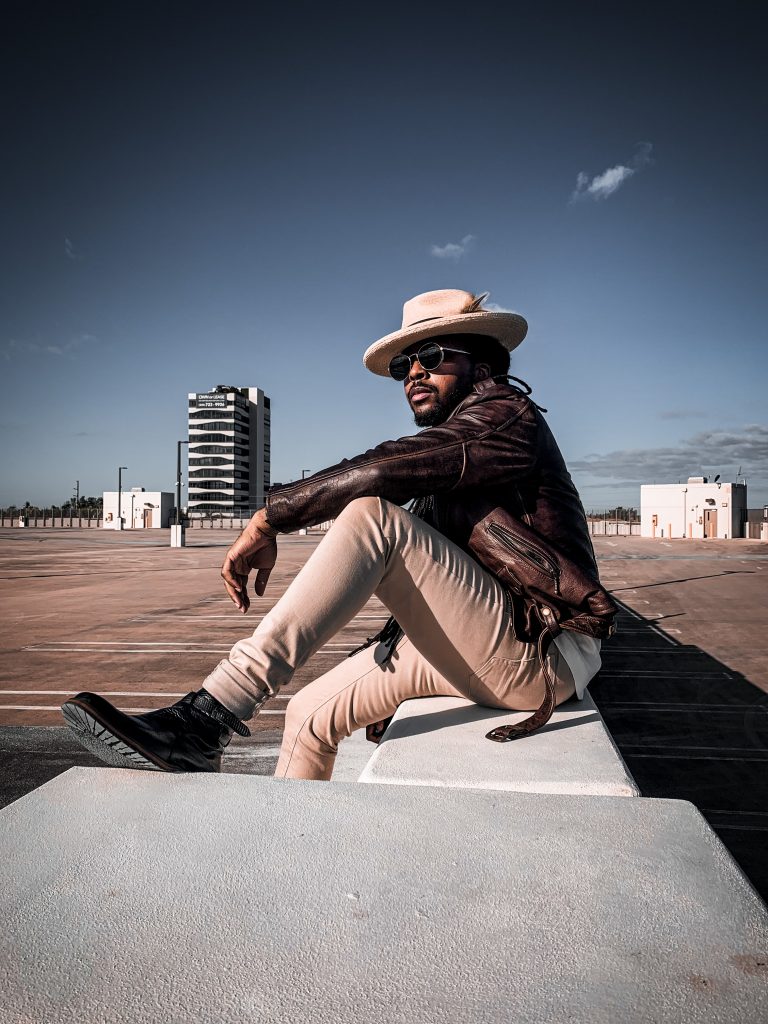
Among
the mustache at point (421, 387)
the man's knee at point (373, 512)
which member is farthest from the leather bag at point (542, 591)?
the mustache at point (421, 387)

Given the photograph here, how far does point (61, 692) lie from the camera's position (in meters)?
4.62

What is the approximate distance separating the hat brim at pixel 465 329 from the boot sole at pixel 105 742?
5.08ft

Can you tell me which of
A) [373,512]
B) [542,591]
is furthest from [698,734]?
[373,512]

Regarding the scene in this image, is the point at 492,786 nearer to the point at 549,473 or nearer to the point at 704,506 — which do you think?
the point at 549,473

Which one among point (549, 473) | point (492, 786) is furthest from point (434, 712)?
point (549, 473)

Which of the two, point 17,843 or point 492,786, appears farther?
point 492,786

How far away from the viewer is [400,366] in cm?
241

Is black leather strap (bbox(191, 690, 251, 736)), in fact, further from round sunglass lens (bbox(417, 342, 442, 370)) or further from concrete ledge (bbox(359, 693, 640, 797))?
round sunglass lens (bbox(417, 342, 442, 370))

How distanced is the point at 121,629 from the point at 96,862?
23.0 ft

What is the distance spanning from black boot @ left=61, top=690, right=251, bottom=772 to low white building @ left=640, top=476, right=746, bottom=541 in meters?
61.1

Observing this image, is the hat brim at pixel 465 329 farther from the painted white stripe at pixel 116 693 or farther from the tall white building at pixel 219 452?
the tall white building at pixel 219 452

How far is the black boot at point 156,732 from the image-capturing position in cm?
141

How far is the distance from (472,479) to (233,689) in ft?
2.81

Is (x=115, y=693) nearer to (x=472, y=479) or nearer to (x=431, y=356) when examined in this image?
(x=431, y=356)
